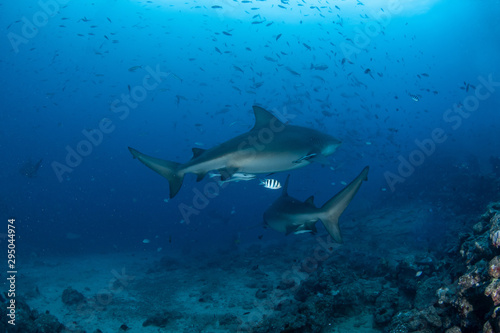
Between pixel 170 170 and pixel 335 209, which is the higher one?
pixel 335 209

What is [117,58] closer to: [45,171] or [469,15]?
[45,171]

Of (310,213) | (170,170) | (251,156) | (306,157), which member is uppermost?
(306,157)

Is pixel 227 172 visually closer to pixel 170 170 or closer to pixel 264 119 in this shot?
pixel 170 170

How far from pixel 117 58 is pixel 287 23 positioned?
99973 mm

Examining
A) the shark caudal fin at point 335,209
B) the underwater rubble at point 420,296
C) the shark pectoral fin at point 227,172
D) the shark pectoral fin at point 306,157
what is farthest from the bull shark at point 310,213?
the shark pectoral fin at point 227,172

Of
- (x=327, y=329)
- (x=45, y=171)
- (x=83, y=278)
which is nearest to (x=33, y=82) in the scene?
(x=45, y=171)

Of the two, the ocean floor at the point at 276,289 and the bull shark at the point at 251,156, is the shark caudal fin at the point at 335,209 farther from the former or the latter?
the ocean floor at the point at 276,289

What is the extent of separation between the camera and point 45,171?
111188 millimetres

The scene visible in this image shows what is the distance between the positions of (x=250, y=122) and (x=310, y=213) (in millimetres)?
48171

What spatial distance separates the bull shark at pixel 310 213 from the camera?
16.5 feet

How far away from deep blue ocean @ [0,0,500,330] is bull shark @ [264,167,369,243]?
1248mm

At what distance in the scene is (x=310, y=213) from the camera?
18.4ft

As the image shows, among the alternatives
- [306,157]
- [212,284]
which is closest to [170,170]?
[306,157]

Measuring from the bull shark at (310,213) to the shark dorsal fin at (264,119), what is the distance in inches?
69.0
